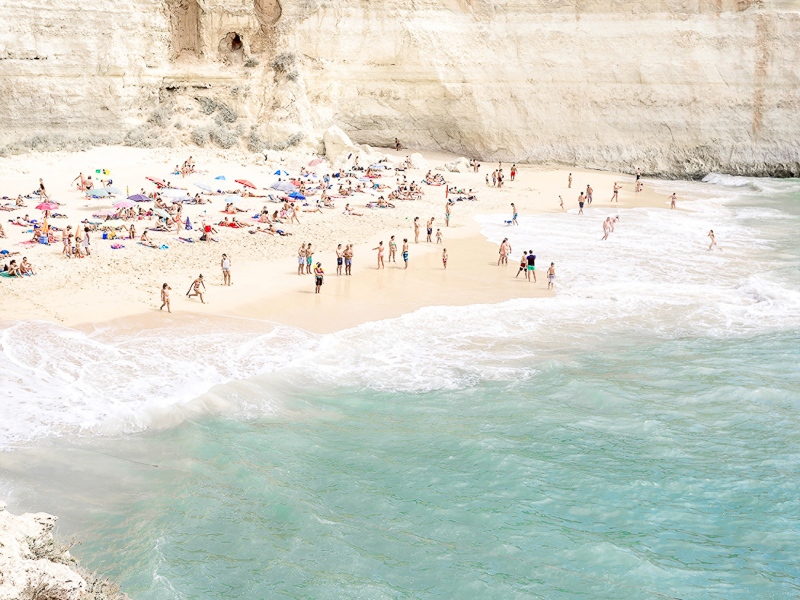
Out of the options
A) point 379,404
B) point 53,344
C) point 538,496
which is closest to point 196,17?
point 53,344

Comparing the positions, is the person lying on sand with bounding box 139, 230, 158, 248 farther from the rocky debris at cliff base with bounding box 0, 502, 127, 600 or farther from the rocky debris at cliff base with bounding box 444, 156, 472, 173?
the rocky debris at cliff base with bounding box 444, 156, 472, 173

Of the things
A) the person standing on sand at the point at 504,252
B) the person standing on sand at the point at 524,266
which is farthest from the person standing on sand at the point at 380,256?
the person standing on sand at the point at 524,266

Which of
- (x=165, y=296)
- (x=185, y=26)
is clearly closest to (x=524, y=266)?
(x=165, y=296)

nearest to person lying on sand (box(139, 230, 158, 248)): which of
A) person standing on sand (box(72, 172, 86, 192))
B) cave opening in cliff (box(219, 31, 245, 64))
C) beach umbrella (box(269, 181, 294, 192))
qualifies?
person standing on sand (box(72, 172, 86, 192))

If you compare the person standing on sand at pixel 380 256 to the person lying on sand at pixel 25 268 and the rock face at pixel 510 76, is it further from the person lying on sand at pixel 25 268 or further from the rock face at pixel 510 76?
the rock face at pixel 510 76

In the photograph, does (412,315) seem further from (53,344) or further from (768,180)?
(768,180)

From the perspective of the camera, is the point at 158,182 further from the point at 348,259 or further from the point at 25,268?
the point at 348,259
